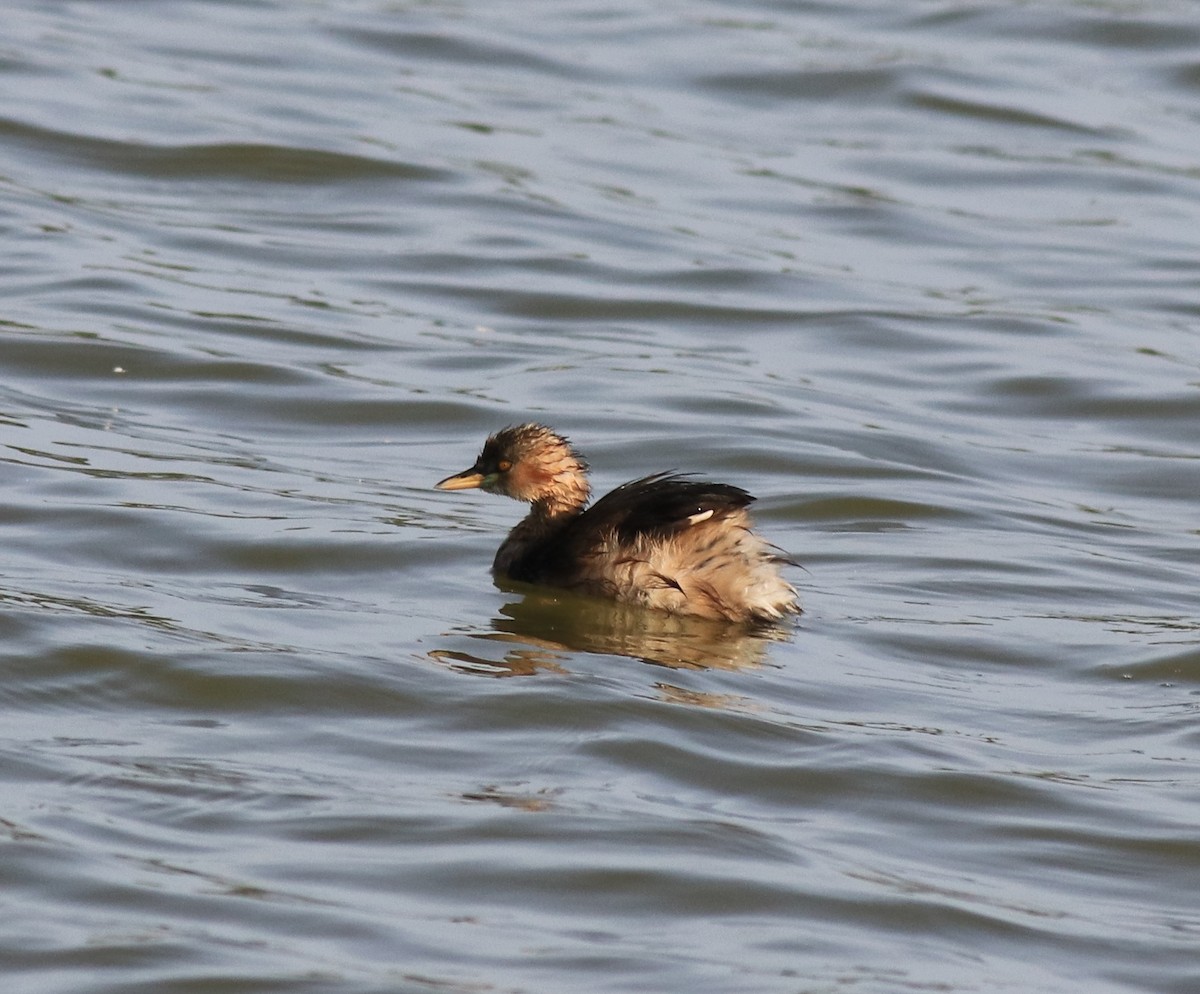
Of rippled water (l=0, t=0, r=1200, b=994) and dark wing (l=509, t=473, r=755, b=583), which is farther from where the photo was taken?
dark wing (l=509, t=473, r=755, b=583)

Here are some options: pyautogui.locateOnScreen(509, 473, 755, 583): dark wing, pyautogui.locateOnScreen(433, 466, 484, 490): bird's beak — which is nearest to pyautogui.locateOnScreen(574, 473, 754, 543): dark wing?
pyautogui.locateOnScreen(509, 473, 755, 583): dark wing

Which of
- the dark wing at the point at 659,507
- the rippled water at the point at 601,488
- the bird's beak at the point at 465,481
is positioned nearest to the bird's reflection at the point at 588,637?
the rippled water at the point at 601,488

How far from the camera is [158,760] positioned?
5.74 m

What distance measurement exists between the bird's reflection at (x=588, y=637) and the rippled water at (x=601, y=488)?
3 centimetres

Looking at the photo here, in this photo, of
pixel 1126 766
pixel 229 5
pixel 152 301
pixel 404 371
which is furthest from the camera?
pixel 229 5

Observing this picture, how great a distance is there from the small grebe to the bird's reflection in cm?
5

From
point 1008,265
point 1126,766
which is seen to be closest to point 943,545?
point 1126,766

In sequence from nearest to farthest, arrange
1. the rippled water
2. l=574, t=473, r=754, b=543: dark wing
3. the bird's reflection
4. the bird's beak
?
the rippled water, the bird's reflection, l=574, t=473, r=754, b=543: dark wing, the bird's beak

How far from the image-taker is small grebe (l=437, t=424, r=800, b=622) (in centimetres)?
738

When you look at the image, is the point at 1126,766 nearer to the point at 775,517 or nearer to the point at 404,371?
the point at 775,517

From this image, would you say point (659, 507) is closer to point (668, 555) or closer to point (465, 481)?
point (668, 555)

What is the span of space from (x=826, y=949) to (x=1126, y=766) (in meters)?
1.54

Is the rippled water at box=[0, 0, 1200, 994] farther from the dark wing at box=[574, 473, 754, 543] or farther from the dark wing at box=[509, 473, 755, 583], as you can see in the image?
the dark wing at box=[574, 473, 754, 543]

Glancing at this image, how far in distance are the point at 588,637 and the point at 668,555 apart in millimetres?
388
